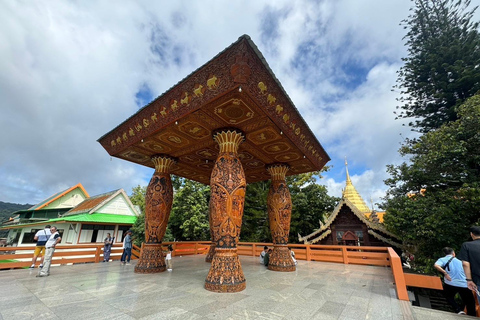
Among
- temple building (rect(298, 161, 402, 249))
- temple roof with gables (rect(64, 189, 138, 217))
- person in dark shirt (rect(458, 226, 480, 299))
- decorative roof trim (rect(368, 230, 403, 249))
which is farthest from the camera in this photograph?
temple roof with gables (rect(64, 189, 138, 217))

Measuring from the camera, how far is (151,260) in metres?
5.77

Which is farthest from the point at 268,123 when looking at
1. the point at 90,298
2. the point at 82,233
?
the point at 82,233

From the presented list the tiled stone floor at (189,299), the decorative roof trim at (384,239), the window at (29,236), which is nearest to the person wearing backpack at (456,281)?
the tiled stone floor at (189,299)

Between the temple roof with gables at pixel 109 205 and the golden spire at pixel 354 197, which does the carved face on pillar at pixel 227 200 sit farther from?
the golden spire at pixel 354 197

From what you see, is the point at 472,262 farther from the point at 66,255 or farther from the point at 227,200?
the point at 66,255

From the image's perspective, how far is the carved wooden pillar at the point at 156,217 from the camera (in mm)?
5770

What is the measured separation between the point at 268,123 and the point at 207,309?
355cm

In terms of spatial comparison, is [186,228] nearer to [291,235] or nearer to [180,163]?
[291,235]

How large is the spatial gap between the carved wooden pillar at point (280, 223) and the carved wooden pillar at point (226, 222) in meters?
2.51

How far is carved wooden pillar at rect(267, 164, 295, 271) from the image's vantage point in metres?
6.45

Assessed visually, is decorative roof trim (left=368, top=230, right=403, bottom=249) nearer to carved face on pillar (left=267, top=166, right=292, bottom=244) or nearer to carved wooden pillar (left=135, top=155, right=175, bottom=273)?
carved face on pillar (left=267, top=166, right=292, bottom=244)

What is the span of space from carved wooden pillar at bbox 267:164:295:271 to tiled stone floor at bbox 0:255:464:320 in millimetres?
1326

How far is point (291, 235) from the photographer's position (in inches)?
571

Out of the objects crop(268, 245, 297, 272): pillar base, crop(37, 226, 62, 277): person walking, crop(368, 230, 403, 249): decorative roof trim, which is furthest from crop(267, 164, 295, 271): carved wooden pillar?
crop(368, 230, 403, 249): decorative roof trim
